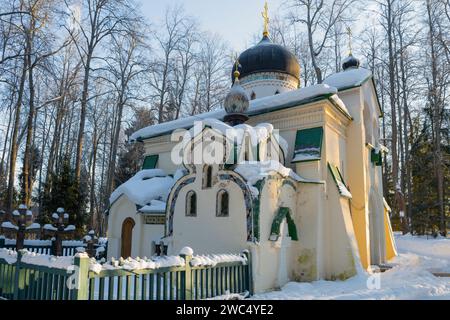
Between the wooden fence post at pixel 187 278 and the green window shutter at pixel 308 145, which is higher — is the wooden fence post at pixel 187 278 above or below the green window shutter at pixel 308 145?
below

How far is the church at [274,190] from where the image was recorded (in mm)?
8727

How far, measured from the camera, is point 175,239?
976cm

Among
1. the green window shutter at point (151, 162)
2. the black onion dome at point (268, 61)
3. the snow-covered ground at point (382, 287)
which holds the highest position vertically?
the black onion dome at point (268, 61)

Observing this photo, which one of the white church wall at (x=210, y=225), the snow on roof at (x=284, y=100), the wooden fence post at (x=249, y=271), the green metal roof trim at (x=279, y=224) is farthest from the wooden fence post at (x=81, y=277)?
the snow on roof at (x=284, y=100)

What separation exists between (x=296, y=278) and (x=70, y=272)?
6.22m

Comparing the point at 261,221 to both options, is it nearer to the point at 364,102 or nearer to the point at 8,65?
the point at 364,102

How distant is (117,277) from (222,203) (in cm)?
396

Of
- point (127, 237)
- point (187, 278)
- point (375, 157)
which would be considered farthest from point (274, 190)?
point (375, 157)

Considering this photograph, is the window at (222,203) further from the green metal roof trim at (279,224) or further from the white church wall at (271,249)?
the green metal roof trim at (279,224)

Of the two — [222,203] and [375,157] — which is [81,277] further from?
[375,157]

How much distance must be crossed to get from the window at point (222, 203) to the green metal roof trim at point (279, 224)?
1.21 m

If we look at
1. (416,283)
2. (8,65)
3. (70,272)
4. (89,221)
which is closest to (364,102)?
(416,283)

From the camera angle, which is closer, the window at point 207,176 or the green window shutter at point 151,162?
the window at point 207,176

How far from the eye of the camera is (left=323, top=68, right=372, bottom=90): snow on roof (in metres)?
12.5
